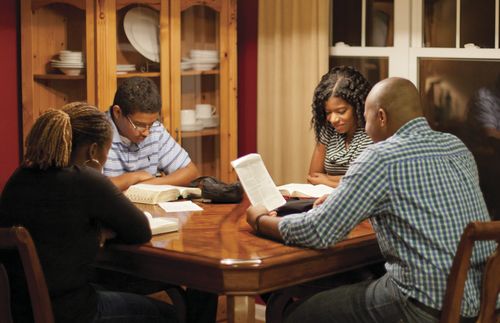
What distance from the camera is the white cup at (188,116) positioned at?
170 inches

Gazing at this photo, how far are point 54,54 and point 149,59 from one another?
534 millimetres

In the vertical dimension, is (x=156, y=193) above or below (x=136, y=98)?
below

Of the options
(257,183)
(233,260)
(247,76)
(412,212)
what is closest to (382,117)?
(412,212)

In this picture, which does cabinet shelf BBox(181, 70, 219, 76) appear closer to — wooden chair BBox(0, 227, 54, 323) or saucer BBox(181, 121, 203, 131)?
saucer BBox(181, 121, 203, 131)

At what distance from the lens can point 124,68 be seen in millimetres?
3957

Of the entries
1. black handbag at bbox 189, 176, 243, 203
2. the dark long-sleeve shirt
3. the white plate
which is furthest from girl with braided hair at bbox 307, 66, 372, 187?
the dark long-sleeve shirt

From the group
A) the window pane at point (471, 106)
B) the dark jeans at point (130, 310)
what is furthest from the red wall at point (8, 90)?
the window pane at point (471, 106)

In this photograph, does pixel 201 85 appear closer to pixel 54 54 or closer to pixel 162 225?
pixel 54 54

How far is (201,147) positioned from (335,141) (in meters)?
0.92

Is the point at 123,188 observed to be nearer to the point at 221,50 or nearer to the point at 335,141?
the point at 335,141

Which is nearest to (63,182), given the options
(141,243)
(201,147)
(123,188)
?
(141,243)

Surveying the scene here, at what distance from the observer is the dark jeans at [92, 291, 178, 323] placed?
2.49 metres

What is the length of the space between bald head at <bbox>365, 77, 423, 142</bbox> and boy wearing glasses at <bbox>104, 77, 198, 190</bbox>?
4.10 feet

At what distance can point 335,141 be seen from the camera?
3791mm
